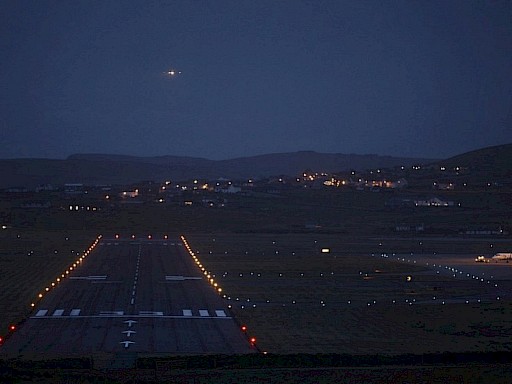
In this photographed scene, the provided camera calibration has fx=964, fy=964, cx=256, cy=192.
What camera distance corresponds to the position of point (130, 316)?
3634 centimetres

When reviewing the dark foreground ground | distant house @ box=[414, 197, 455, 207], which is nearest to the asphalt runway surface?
the dark foreground ground

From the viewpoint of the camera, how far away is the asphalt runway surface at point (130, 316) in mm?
29703

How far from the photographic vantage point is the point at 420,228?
100562 millimetres

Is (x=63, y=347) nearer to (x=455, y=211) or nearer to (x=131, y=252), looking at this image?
(x=131, y=252)

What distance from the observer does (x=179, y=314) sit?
3728 centimetres

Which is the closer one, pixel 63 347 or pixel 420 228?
pixel 63 347

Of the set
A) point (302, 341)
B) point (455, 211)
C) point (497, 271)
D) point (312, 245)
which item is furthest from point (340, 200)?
point (302, 341)

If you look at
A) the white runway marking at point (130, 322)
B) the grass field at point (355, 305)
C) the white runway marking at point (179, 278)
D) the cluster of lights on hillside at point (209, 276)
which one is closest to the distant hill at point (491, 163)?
the cluster of lights on hillside at point (209, 276)

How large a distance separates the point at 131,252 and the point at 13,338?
1473 inches

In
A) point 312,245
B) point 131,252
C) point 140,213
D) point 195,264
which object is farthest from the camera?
point 140,213

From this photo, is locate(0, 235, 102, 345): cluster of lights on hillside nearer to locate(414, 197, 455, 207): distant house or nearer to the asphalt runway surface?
the asphalt runway surface

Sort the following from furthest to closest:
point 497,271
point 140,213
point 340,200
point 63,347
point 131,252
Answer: point 340,200 → point 140,213 → point 131,252 → point 497,271 → point 63,347

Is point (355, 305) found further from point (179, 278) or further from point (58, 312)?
point (179, 278)

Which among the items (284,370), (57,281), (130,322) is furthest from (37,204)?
(284,370)
